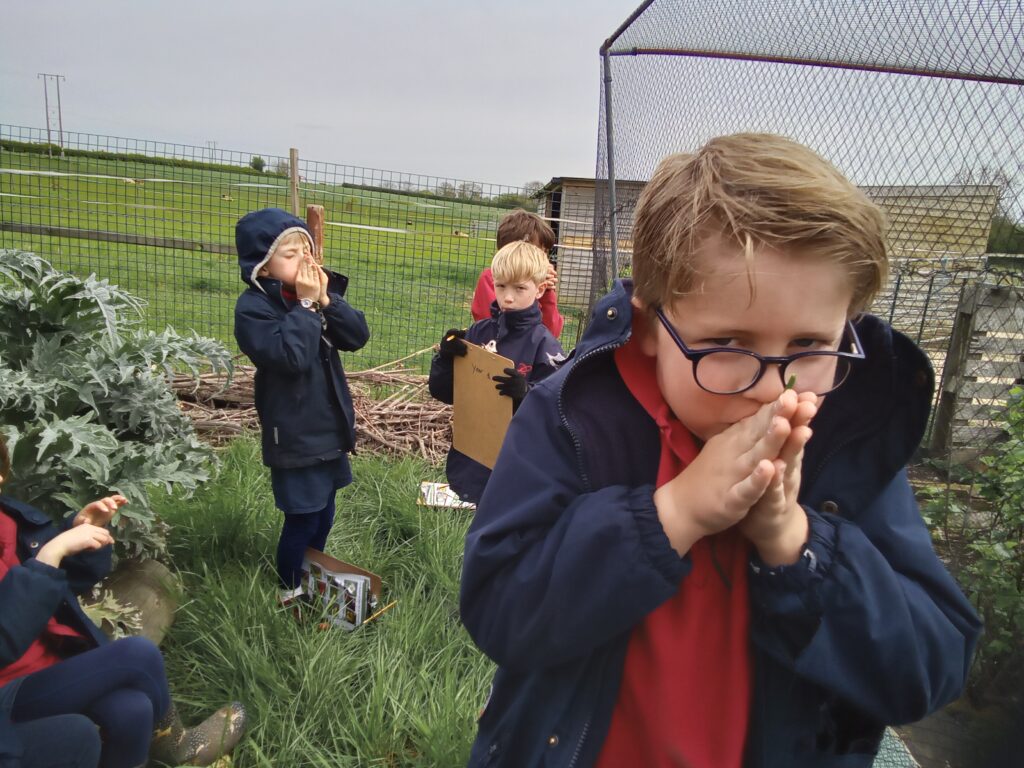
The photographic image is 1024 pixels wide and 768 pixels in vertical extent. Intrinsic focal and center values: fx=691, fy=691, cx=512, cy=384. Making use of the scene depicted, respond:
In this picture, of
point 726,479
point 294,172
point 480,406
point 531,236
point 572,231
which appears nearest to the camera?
point 726,479

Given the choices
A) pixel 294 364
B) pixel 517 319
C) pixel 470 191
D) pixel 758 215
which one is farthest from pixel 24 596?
pixel 470 191

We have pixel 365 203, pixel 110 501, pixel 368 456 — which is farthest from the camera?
pixel 365 203

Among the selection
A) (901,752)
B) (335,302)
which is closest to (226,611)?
(335,302)

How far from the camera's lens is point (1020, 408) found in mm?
2215

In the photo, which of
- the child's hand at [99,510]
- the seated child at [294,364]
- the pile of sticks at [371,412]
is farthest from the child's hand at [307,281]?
the pile of sticks at [371,412]

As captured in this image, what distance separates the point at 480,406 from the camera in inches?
113

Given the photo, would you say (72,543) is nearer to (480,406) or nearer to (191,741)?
(191,741)

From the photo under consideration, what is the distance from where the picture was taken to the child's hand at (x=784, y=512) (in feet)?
Answer: 2.34

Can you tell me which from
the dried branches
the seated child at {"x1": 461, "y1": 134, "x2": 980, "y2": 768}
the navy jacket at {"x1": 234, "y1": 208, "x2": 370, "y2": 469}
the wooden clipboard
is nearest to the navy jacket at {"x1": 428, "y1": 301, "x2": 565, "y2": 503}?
the wooden clipboard

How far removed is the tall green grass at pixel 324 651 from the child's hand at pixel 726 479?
1606mm

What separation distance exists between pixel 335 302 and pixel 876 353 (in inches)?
91.4

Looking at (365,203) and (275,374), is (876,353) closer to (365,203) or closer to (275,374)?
(275,374)

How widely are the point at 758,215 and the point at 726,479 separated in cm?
30

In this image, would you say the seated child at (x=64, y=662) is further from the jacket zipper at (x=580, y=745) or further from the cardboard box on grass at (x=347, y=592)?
the jacket zipper at (x=580, y=745)
